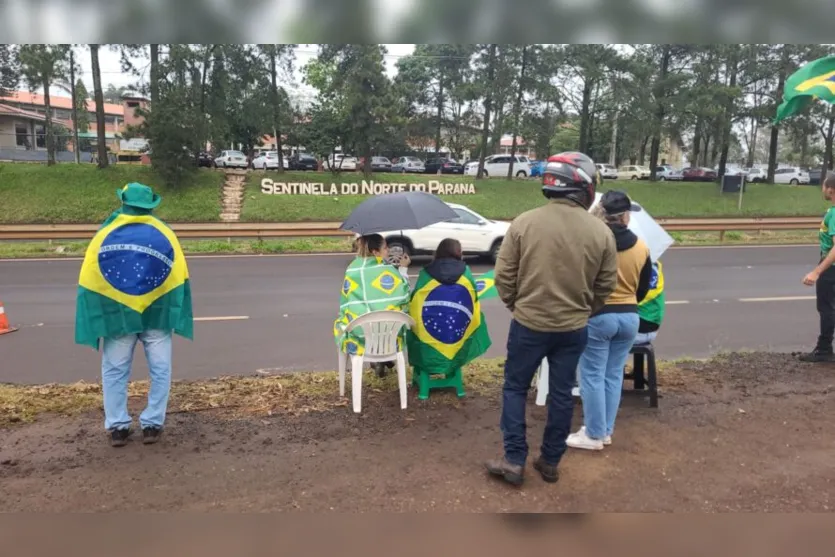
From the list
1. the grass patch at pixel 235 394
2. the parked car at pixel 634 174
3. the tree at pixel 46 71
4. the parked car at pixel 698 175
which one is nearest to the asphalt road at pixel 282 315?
the grass patch at pixel 235 394

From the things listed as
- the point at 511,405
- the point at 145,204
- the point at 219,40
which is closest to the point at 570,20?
the point at 219,40

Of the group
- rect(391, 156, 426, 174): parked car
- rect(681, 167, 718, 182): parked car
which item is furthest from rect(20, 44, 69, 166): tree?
rect(681, 167, 718, 182): parked car

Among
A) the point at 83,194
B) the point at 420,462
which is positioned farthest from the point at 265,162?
the point at 420,462

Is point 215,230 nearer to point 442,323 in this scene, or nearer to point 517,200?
point 442,323

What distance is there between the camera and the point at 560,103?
34.8 metres

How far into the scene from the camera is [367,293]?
15.3 ft

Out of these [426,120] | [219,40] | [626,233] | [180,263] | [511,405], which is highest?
[426,120]

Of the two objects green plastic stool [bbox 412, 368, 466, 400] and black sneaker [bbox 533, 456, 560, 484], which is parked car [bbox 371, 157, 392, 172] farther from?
black sneaker [bbox 533, 456, 560, 484]

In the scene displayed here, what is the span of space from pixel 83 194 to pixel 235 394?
78.9ft

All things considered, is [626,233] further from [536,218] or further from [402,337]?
[402,337]

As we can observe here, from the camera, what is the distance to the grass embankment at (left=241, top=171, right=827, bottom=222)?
26016 mm

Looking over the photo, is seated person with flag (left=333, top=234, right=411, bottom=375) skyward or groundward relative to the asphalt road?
skyward

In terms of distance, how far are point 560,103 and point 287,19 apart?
118ft

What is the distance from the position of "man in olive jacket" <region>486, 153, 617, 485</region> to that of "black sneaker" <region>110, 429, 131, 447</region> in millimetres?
2356
